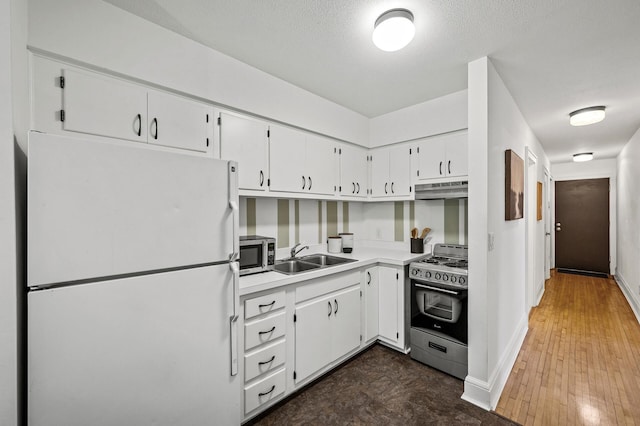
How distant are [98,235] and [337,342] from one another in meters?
1.92

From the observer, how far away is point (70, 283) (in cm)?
100

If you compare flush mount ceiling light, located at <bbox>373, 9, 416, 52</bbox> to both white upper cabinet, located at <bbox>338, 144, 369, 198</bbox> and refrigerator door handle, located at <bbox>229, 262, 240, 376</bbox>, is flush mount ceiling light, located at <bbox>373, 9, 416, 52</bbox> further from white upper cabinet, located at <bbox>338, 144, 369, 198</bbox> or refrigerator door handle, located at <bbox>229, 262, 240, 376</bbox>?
refrigerator door handle, located at <bbox>229, 262, 240, 376</bbox>

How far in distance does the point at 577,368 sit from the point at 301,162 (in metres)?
3.06

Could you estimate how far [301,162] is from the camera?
2.56 m

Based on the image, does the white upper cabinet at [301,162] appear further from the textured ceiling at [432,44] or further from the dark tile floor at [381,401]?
the dark tile floor at [381,401]

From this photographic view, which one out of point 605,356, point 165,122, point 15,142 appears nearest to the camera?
point 15,142

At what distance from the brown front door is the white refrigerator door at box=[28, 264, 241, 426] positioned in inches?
294

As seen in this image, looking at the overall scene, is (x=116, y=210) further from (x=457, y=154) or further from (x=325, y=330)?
(x=457, y=154)

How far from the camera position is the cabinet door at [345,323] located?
2318mm

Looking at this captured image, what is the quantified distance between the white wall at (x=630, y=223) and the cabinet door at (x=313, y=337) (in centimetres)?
414

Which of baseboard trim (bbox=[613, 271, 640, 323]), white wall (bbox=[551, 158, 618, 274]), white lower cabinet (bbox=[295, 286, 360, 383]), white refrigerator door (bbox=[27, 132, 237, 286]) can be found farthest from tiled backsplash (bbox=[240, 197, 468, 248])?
white wall (bbox=[551, 158, 618, 274])

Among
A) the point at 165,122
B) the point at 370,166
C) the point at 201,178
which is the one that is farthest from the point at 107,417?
the point at 370,166

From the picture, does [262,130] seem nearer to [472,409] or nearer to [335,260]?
[335,260]

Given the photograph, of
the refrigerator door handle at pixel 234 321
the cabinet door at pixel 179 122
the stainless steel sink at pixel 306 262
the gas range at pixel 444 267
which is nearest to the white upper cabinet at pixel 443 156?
the gas range at pixel 444 267
